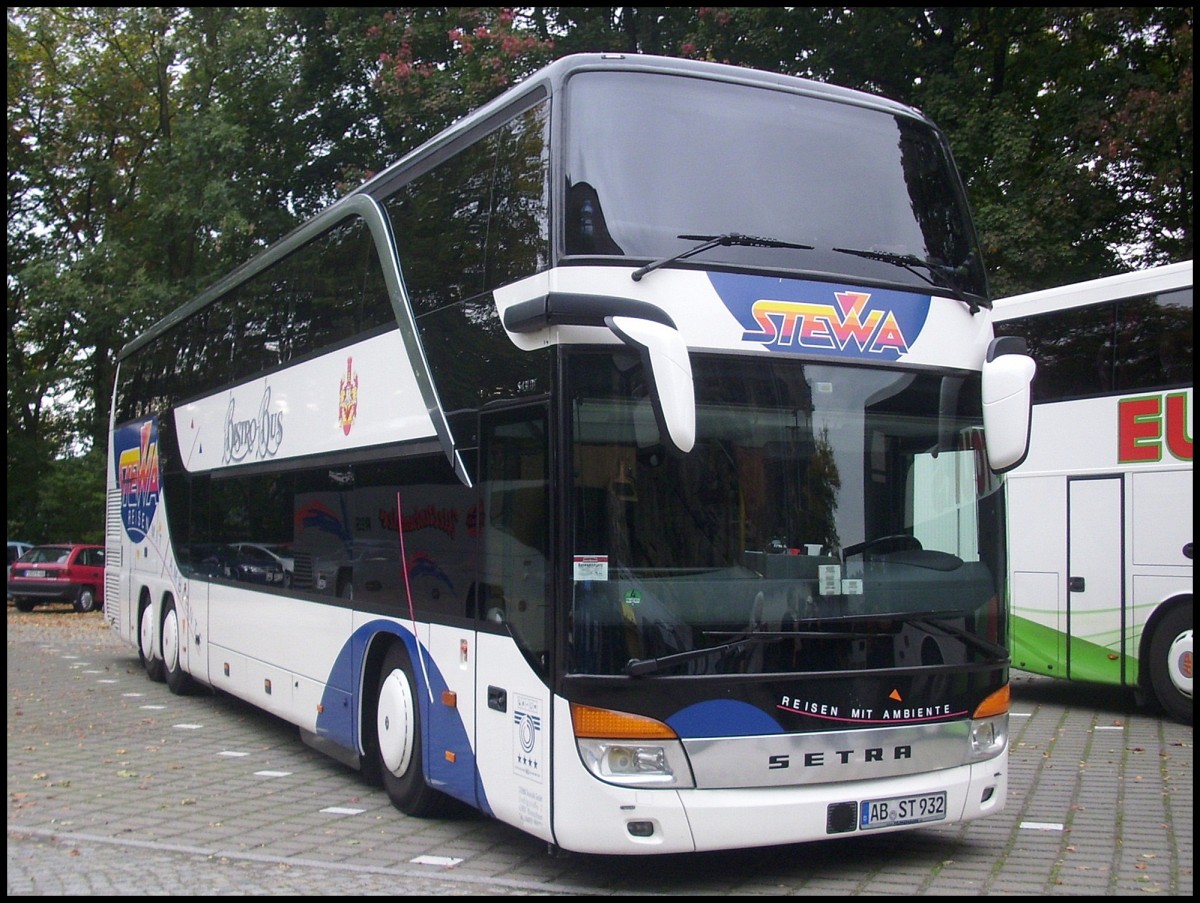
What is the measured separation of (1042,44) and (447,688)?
1784 cm

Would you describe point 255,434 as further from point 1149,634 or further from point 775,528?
point 1149,634

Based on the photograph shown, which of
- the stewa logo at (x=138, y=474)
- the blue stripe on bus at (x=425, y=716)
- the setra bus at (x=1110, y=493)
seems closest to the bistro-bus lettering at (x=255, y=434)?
the blue stripe on bus at (x=425, y=716)

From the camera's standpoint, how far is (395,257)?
29.7 ft

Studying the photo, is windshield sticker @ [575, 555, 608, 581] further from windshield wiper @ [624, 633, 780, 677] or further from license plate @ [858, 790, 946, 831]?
license plate @ [858, 790, 946, 831]

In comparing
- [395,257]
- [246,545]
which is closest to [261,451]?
[246,545]

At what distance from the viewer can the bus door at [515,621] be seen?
259 inches

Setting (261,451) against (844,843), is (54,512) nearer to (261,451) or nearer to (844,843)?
(261,451)

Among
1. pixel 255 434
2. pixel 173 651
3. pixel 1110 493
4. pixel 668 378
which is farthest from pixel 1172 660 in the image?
pixel 173 651

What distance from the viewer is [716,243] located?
22.2ft

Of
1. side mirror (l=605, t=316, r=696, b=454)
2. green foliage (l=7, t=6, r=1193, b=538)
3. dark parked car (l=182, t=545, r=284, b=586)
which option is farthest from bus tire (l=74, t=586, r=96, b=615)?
side mirror (l=605, t=316, r=696, b=454)

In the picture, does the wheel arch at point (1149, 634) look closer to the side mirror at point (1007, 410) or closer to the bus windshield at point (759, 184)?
the bus windshield at point (759, 184)

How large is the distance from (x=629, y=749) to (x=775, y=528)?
1289mm

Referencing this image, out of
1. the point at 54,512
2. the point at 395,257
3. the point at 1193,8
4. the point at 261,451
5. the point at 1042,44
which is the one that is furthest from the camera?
the point at 54,512

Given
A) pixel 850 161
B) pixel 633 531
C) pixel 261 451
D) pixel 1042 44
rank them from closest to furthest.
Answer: pixel 633 531 < pixel 850 161 < pixel 261 451 < pixel 1042 44
